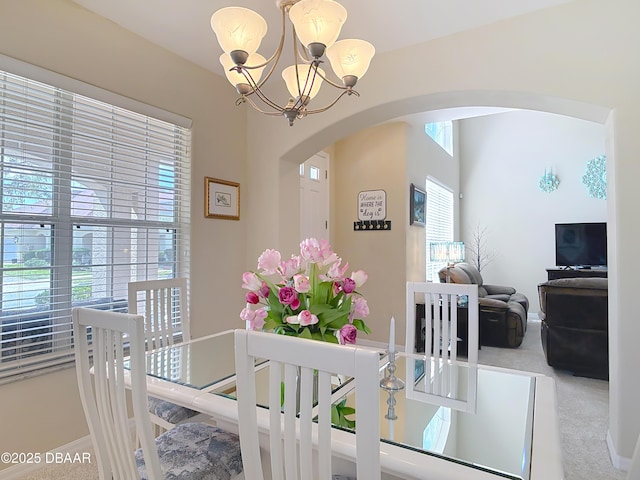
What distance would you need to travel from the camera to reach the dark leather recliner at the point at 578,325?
3.27 metres

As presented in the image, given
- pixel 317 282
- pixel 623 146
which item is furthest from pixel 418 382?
pixel 623 146

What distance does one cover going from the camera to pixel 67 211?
217 cm

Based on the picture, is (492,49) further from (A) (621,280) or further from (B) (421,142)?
(B) (421,142)

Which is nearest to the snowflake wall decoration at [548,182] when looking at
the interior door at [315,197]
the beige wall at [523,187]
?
the beige wall at [523,187]

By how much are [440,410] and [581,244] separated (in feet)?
18.8

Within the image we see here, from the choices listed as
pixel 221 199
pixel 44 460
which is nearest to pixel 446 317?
pixel 221 199

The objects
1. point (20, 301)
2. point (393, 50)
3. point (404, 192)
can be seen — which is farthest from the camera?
point (404, 192)

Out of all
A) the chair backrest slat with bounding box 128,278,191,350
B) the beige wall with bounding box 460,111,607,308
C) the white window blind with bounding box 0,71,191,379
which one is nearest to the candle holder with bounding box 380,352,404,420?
the chair backrest slat with bounding box 128,278,191,350

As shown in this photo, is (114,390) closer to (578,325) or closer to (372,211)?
(578,325)

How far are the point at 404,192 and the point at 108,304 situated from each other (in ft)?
11.1

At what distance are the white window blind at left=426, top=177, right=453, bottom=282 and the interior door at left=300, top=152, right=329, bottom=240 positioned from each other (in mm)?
1700

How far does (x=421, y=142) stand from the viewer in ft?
16.8

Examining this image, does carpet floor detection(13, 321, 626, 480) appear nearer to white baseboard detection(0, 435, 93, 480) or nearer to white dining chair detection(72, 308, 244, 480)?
white baseboard detection(0, 435, 93, 480)

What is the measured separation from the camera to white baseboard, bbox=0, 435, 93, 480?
1.92 m
